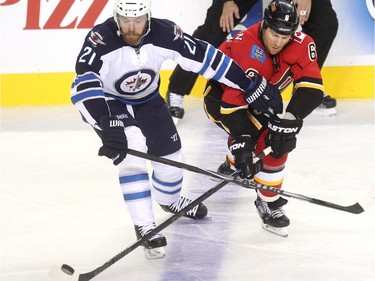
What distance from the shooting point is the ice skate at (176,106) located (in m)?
4.42

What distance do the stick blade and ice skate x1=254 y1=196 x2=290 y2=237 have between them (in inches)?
31.4

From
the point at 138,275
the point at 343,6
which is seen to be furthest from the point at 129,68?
the point at 343,6

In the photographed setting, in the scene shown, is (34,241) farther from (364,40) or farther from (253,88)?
(364,40)

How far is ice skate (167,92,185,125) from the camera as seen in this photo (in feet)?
14.5

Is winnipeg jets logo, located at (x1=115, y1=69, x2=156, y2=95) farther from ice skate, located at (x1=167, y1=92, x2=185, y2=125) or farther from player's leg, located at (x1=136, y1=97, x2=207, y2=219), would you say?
ice skate, located at (x1=167, y1=92, x2=185, y2=125)

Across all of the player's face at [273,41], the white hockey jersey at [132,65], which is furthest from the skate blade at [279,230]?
the player's face at [273,41]

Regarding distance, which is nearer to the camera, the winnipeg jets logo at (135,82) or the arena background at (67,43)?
the winnipeg jets logo at (135,82)

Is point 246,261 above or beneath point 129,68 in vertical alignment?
beneath

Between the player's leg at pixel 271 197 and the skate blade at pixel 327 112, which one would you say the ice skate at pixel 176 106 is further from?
the player's leg at pixel 271 197

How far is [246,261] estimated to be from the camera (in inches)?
116

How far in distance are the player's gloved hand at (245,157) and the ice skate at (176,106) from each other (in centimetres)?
135

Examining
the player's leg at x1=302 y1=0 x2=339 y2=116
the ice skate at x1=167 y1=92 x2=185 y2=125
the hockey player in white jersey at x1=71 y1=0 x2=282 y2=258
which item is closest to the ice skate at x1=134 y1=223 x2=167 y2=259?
the hockey player in white jersey at x1=71 y1=0 x2=282 y2=258

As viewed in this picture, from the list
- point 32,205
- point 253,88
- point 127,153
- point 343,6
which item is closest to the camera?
point 127,153

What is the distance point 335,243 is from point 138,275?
729 millimetres
